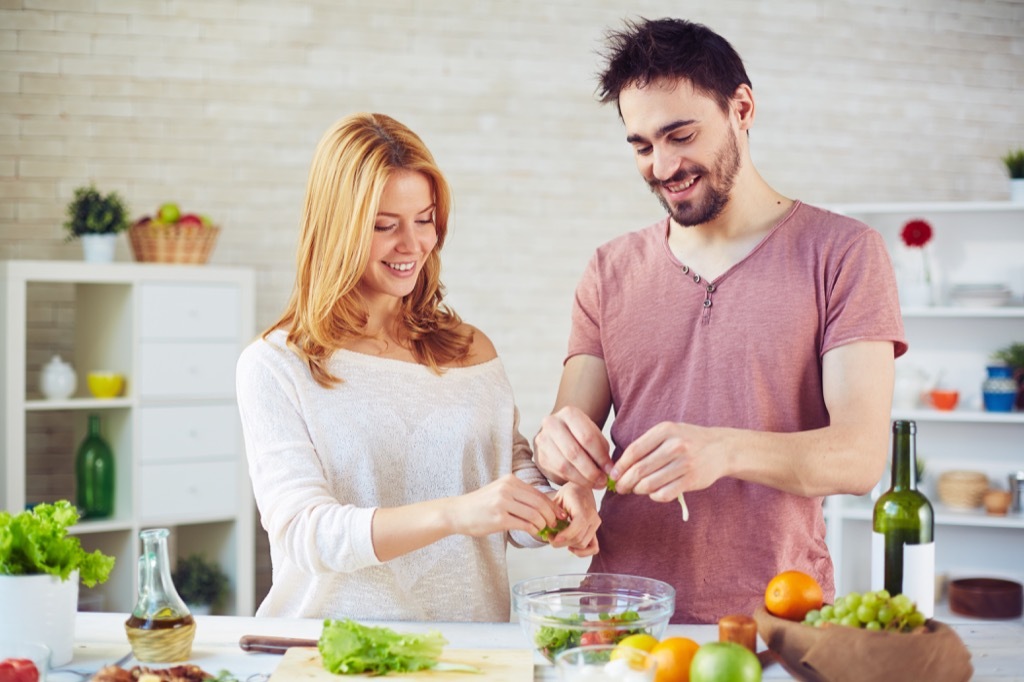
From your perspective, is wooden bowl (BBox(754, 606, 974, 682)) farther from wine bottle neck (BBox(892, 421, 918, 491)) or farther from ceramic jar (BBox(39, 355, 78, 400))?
ceramic jar (BBox(39, 355, 78, 400))

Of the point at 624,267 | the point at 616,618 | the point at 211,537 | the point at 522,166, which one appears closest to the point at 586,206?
the point at 522,166

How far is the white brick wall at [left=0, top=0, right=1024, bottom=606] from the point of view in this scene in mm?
4695

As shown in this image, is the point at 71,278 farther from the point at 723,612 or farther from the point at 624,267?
the point at 723,612

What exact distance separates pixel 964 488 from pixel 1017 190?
1.38 metres

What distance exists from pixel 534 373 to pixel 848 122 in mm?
1969

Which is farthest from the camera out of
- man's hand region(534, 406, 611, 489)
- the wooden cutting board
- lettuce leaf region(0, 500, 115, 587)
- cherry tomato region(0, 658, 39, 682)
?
man's hand region(534, 406, 611, 489)

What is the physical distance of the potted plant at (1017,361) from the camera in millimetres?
4977

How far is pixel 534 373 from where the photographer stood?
203 inches

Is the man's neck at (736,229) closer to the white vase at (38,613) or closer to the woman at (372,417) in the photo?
the woman at (372,417)

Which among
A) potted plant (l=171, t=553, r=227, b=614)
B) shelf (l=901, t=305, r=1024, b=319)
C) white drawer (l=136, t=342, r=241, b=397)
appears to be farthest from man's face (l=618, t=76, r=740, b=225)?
shelf (l=901, t=305, r=1024, b=319)

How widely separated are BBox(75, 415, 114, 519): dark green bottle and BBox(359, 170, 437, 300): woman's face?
262 centimetres

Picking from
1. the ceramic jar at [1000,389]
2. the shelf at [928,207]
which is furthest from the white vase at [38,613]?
the ceramic jar at [1000,389]

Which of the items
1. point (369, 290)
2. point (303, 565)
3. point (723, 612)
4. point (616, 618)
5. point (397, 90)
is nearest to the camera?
point (616, 618)

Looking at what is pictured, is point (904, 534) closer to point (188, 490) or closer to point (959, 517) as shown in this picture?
point (188, 490)
